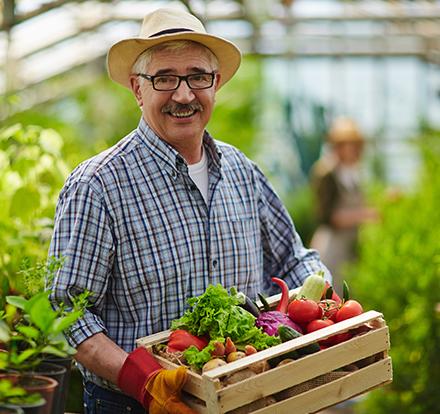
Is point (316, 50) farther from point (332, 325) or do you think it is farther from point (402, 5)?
point (332, 325)

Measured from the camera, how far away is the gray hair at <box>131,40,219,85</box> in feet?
8.89

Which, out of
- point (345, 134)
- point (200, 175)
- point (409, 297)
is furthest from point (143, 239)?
point (345, 134)

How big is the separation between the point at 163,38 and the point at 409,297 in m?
2.84

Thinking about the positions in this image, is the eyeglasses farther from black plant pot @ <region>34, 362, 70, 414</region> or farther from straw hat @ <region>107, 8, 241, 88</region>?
black plant pot @ <region>34, 362, 70, 414</region>

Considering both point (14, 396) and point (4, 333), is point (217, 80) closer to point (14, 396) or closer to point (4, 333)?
point (4, 333)

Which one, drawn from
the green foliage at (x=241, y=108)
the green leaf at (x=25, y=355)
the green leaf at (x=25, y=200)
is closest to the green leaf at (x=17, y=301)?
the green leaf at (x=25, y=355)

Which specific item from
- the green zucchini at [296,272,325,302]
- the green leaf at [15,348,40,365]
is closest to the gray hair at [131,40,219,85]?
the green zucchini at [296,272,325,302]

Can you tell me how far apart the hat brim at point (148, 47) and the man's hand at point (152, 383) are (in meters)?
0.90

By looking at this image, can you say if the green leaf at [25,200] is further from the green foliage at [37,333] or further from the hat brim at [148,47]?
the green foliage at [37,333]

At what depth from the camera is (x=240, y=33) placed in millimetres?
14008

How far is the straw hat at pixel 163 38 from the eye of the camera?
270cm

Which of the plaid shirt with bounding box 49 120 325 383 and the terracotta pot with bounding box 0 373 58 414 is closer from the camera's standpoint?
the terracotta pot with bounding box 0 373 58 414

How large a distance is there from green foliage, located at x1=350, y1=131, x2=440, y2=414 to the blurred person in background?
6.86 feet

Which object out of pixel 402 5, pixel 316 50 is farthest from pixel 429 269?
pixel 316 50
